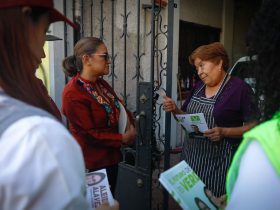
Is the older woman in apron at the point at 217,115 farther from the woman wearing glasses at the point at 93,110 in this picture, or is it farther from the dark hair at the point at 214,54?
the woman wearing glasses at the point at 93,110

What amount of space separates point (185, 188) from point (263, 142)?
0.66m

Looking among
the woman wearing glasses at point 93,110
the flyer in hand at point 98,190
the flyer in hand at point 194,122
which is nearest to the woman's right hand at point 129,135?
the woman wearing glasses at point 93,110

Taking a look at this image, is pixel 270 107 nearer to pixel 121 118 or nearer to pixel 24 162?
pixel 24 162

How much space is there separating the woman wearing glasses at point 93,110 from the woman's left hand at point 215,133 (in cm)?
58

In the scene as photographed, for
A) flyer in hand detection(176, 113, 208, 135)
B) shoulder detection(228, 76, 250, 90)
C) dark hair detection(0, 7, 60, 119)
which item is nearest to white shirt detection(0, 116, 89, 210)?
dark hair detection(0, 7, 60, 119)

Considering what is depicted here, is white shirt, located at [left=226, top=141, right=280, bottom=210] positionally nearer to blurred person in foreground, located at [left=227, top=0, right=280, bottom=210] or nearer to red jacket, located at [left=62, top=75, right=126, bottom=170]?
blurred person in foreground, located at [left=227, top=0, right=280, bottom=210]

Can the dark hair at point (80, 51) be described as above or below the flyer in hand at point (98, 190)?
above

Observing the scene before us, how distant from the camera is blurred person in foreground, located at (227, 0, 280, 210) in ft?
2.63

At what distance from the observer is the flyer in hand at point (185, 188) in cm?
133

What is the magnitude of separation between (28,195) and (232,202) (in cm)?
52

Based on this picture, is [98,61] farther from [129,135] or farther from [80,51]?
[129,135]

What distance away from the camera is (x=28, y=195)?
83 centimetres

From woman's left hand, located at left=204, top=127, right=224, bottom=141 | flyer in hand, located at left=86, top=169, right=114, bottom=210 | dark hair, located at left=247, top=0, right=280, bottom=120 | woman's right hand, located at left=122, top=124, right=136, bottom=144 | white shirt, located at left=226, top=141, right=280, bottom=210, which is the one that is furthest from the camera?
woman's right hand, located at left=122, top=124, right=136, bottom=144

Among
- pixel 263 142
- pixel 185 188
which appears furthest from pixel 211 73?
pixel 263 142
